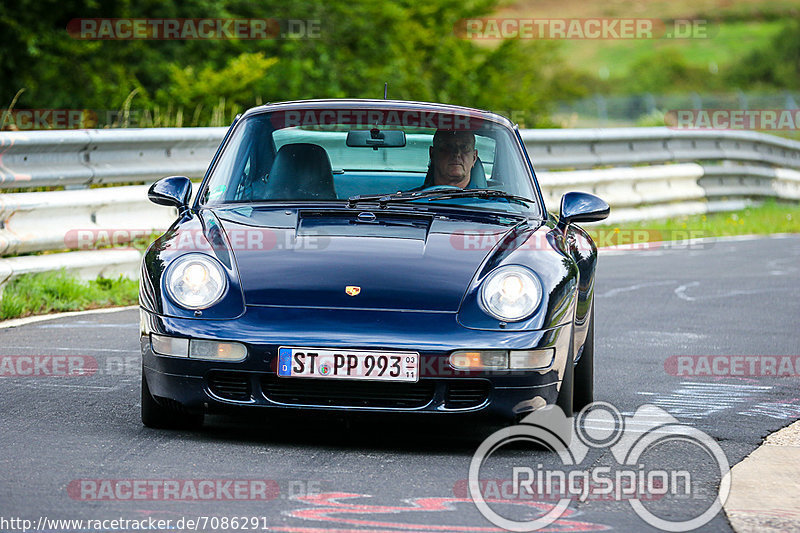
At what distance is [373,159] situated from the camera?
22.6 feet

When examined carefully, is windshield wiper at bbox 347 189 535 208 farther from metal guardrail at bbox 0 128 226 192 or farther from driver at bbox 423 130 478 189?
metal guardrail at bbox 0 128 226 192

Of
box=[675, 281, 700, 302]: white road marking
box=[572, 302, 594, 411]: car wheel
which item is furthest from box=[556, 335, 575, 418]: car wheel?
box=[675, 281, 700, 302]: white road marking

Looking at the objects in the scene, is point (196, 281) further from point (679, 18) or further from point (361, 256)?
point (679, 18)

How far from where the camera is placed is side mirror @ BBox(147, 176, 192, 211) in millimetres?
6223

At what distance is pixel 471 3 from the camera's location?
135ft

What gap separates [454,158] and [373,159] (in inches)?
24.5

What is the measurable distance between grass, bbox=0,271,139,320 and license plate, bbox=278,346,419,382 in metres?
4.06

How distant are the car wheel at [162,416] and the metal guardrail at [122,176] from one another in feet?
11.9

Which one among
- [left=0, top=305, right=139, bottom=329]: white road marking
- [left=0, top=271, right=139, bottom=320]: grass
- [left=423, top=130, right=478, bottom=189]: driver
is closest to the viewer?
[left=423, top=130, right=478, bottom=189]: driver

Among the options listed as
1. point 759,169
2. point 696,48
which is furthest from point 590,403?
point 696,48

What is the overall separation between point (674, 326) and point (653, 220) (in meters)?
8.03

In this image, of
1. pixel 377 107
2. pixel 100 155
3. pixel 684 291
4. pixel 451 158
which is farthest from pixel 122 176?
pixel 684 291

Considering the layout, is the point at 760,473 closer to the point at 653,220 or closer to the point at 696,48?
the point at 653,220

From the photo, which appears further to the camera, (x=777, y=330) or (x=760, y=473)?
(x=777, y=330)
